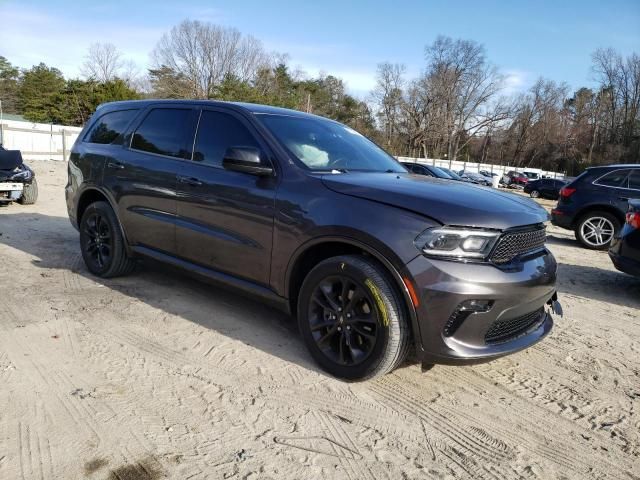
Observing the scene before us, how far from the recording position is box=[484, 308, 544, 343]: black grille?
9.06 ft

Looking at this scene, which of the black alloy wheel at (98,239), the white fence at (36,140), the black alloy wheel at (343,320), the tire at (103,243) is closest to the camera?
the black alloy wheel at (343,320)

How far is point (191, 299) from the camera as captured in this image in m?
4.39

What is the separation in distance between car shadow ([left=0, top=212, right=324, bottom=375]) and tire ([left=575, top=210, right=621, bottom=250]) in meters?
7.43

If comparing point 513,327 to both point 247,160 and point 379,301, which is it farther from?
point 247,160

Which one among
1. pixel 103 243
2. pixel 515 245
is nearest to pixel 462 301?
pixel 515 245

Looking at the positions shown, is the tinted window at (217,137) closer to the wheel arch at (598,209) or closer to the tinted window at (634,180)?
the wheel arch at (598,209)

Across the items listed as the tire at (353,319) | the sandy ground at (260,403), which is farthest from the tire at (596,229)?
the tire at (353,319)

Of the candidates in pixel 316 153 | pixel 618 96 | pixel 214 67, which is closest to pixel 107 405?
pixel 316 153

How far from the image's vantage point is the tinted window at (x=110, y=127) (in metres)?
4.70

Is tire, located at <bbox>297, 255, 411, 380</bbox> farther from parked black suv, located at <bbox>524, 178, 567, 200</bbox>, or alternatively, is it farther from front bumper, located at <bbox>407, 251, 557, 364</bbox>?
parked black suv, located at <bbox>524, 178, 567, 200</bbox>

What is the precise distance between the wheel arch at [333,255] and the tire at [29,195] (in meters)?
8.54

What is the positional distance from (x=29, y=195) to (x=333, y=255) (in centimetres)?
895

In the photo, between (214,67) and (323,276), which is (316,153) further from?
(214,67)

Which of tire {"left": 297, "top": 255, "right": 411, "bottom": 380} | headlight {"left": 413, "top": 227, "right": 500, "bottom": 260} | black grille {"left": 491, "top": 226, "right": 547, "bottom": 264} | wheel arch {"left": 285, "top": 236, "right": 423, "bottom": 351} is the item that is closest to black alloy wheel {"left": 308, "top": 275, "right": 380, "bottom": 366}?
tire {"left": 297, "top": 255, "right": 411, "bottom": 380}
